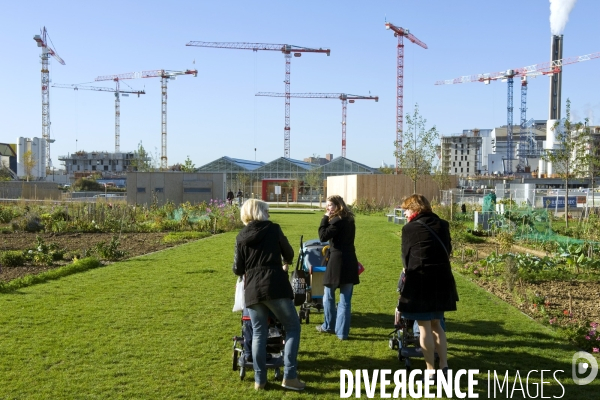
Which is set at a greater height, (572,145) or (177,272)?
(572,145)

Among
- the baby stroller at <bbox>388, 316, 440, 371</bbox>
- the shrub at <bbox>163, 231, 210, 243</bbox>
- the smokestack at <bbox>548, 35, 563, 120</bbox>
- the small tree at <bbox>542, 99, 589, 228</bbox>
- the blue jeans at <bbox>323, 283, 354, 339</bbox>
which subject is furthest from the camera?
the smokestack at <bbox>548, 35, 563, 120</bbox>

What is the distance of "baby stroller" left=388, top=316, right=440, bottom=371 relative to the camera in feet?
20.2

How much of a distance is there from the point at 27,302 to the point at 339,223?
16.2 ft

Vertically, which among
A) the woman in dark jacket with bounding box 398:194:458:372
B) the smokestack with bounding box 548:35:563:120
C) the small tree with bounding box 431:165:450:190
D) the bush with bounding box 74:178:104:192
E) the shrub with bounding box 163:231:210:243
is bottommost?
the shrub with bounding box 163:231:210:243

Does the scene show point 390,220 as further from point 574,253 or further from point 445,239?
point 445,239

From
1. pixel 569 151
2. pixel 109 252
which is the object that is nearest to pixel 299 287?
pixel 109 252

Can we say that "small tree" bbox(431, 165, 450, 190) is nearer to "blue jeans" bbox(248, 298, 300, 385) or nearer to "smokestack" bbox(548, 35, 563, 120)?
"blue jeans" bbox(248, 298, 300, 385)

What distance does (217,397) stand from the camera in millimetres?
5285

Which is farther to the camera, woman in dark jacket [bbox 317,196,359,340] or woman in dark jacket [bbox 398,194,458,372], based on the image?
woman in dark jacket [bbox 317,196,359,340]

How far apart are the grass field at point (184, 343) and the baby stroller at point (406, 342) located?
0.14 m

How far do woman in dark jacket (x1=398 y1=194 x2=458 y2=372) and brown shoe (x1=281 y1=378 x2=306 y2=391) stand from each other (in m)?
1.11

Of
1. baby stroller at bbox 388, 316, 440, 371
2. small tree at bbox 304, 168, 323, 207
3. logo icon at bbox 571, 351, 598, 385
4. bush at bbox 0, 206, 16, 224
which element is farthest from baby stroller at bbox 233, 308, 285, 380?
small tree at bbox 304, 168, 323, 207

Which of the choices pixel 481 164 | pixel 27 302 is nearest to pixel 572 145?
pixel 27 302

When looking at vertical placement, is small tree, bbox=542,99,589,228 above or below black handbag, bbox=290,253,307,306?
above
